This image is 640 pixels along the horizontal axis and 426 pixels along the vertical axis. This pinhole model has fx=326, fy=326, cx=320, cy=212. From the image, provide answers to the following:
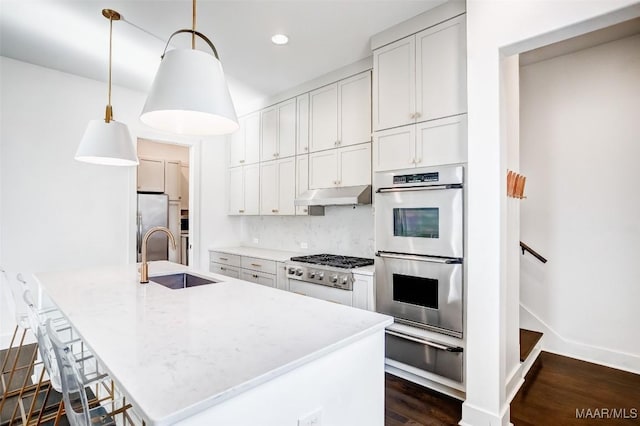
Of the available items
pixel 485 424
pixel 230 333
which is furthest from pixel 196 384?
pixel 485 424

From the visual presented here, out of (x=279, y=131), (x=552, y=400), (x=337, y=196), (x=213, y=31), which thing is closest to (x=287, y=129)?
(x=279, y=131)

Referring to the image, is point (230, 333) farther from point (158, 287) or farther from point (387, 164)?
point (387, 164)

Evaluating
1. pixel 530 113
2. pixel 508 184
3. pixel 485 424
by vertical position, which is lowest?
pixel 485 424

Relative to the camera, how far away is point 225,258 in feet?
14.9

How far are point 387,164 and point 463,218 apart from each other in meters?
0.77

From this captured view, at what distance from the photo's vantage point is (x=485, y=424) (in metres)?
2.00

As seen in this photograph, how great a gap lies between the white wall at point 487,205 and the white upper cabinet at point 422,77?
0.79 ft

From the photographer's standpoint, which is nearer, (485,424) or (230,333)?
(230,333)

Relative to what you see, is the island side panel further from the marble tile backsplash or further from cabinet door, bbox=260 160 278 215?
cabinet door, bbox=260 160 278 215

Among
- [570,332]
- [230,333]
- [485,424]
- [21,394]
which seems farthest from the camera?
[570,332]

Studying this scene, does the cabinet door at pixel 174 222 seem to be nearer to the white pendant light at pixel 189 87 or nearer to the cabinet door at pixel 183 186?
the cabinet door at pixel 183 186

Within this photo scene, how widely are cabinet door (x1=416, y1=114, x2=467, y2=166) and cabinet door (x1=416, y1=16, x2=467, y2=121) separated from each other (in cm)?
6

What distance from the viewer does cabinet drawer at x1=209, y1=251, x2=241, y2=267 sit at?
14.1 ft

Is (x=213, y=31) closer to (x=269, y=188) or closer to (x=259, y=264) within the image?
(x=269, y=188)
